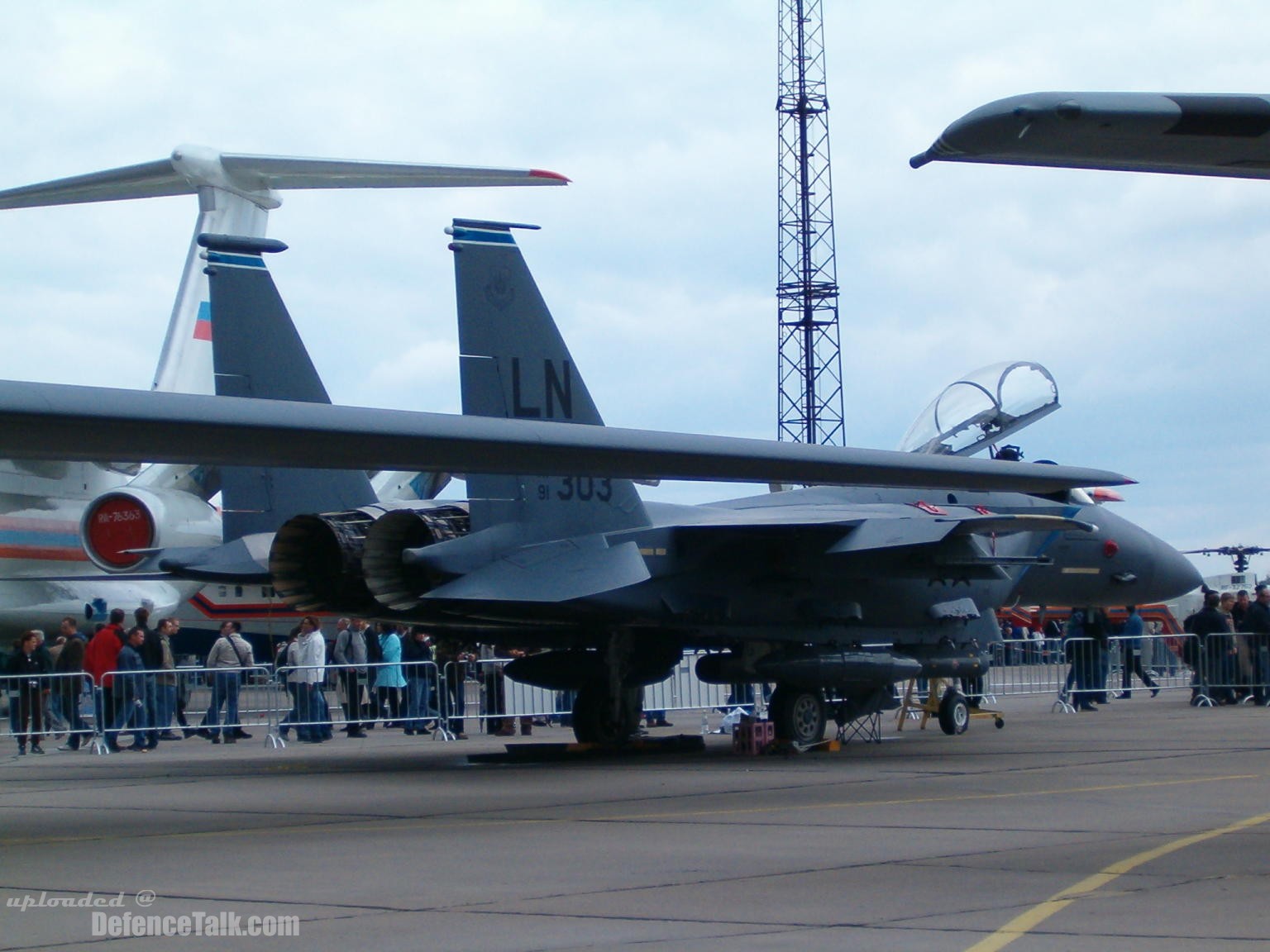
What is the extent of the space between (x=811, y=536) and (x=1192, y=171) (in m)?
8.55

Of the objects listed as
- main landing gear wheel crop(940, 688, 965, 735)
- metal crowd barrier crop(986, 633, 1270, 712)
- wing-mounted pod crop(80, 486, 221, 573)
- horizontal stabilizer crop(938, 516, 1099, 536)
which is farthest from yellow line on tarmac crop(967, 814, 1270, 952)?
wing-mounted pod crop(80, 486, 221, 573)

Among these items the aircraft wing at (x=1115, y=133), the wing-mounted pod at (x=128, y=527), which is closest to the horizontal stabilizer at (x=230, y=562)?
the wing-mounted pod at (x=128, y=527)

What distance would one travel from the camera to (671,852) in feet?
25.3

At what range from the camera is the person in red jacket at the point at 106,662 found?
62.3 feet

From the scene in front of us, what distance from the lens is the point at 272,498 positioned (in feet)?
47.2

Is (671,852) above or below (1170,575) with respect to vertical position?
below

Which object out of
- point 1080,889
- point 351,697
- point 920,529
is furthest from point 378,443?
point 351,697

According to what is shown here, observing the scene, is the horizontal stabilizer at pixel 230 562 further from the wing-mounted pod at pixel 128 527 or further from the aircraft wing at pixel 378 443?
the wing-mounted pod at pixel 128 527

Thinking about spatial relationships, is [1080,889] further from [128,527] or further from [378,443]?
[128,527]

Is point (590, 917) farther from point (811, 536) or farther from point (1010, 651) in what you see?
point (1010, 651)

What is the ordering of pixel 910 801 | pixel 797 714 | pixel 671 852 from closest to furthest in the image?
pixel 671 852
pixel 910 801
pixel 797 714

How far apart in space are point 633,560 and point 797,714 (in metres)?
2.95

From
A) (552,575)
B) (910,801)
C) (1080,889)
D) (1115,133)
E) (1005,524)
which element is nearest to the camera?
(1115,133)

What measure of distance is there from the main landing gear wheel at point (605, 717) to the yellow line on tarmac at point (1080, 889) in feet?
23.1
